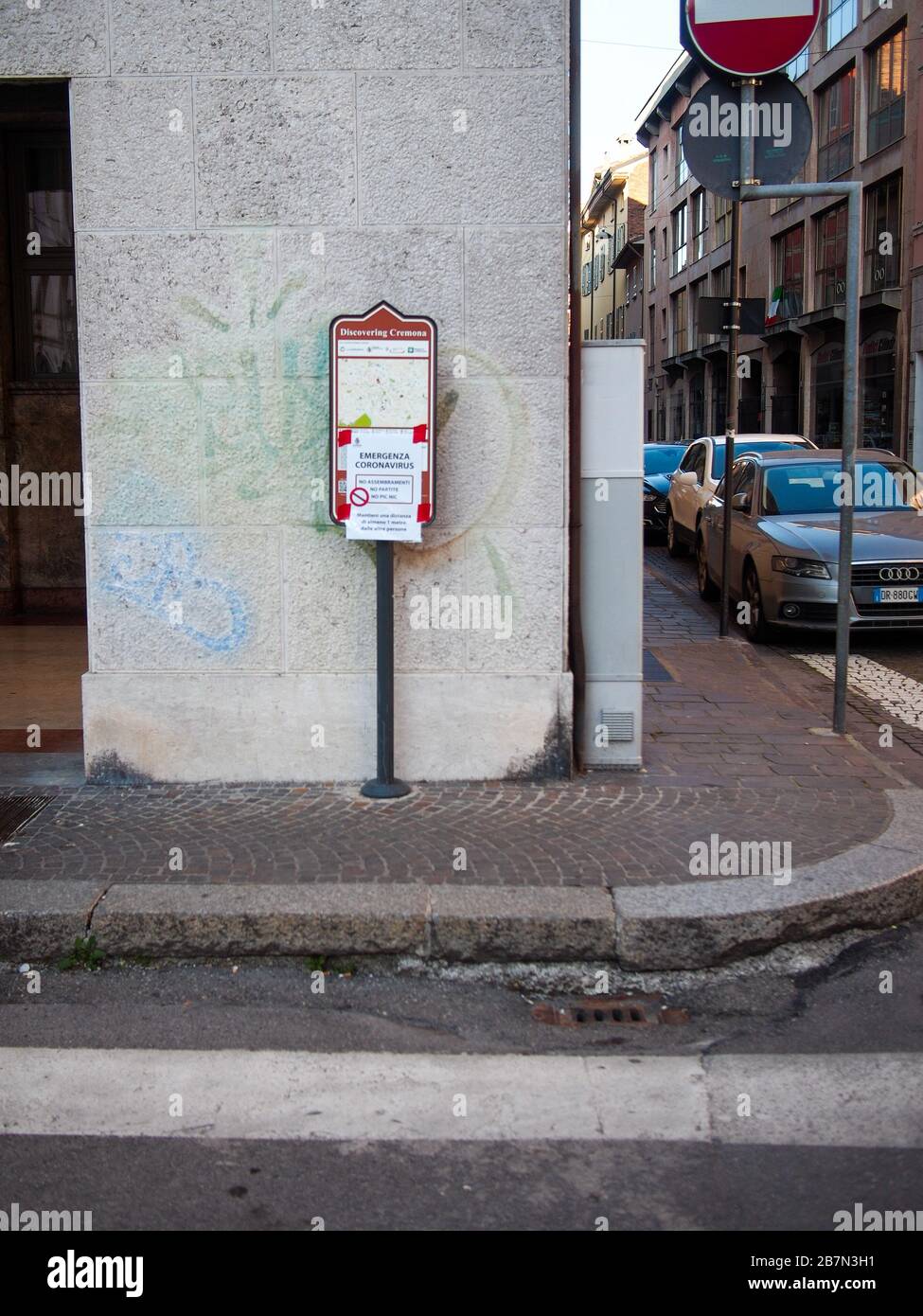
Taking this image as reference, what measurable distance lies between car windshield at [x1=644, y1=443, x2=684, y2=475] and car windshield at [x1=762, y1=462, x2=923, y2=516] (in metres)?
7.71

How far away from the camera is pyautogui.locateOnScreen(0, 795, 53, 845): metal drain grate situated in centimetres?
540

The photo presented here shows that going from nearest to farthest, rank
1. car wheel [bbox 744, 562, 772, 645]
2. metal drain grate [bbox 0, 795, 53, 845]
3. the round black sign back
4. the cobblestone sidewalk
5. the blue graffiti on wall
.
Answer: the cobblestone sidewalk → metal drain grate [bbox 0, 795, 53, 845] → the blue graffiti on wall → the round black sign back → car wheel [bbox 744, 562, 772, 645]

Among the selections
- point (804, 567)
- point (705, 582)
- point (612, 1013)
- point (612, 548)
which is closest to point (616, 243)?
point (705, 582)

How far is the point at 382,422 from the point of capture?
221 inches

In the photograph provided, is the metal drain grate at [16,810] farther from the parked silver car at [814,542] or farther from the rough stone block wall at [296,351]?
the parked silver car at [814,542]

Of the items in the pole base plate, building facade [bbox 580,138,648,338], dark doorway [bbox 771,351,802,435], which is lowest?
the pole base plate

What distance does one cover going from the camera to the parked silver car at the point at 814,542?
400 inches

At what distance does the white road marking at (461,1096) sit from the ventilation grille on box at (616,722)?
8.81ft

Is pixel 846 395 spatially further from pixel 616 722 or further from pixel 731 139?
pixel 616 722

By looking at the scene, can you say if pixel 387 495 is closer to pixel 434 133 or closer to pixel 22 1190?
pixel 434 133

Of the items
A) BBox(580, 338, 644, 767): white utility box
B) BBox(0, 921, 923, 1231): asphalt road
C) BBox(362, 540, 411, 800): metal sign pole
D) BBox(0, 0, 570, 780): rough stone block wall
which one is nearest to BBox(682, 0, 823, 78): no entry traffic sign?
BBox(0, 0, 570, 780): rough stone block wall

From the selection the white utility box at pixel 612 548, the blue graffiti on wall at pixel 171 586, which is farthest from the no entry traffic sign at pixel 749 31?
the blue graffiti on wall at pixel 171 586

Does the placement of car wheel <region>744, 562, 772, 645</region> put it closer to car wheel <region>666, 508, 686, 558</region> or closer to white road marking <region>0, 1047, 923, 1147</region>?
car wheel <region>666, 508, 686, 558</region>

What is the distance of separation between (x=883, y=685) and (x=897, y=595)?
1.43m
